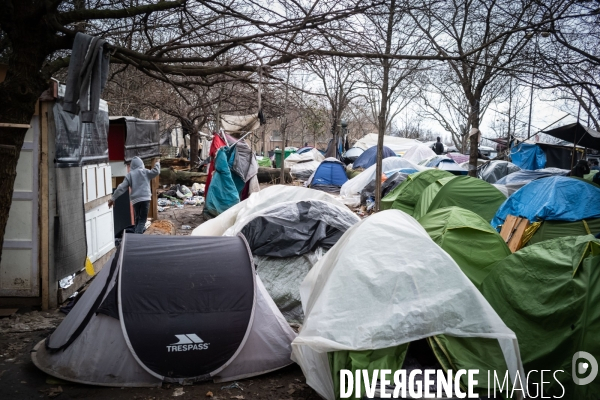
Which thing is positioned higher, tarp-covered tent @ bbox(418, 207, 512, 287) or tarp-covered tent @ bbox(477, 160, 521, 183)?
tarp-covered tent @ bbox(477, 160, 521, 183)

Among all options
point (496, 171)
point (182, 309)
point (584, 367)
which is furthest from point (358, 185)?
point (584, 367)

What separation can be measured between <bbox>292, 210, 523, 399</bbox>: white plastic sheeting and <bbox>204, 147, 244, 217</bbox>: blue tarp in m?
8.34

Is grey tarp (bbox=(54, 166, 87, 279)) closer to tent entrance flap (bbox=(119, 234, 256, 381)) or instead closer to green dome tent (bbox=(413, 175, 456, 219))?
tent entrance flap (bbox=(119, 234, 256, 381))

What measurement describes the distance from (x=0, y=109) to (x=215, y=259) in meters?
2.21

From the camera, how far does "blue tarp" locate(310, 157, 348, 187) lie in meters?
20.1

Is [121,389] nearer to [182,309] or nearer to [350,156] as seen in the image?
[182,309]

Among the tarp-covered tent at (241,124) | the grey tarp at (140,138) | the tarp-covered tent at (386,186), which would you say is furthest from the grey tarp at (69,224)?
the tarp-covered tent at (386,186)

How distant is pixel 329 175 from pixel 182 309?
15.8 meters

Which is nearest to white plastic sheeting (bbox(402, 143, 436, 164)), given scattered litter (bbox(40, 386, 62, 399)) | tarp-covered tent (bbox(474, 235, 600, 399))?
tarp-covered tent (bbox(474, 235, 600, 399))

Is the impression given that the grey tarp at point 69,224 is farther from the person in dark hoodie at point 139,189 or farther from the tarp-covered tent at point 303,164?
the tarp-covered tent at point 303,164

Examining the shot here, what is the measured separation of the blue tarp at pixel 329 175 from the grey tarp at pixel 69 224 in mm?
13621

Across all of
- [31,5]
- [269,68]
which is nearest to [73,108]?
[31,5]

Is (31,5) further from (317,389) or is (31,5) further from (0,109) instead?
(317,389)

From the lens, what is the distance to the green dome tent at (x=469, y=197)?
10578 millimetres
